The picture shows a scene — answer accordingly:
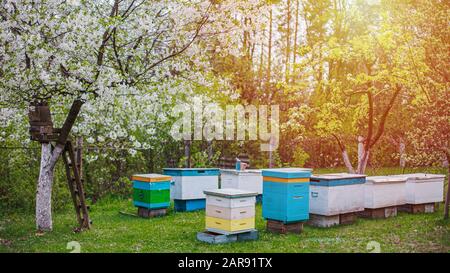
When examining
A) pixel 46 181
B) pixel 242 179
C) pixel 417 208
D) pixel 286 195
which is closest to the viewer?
pixel 286 195

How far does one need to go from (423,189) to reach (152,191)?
5.80m

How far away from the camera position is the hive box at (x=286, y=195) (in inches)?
325

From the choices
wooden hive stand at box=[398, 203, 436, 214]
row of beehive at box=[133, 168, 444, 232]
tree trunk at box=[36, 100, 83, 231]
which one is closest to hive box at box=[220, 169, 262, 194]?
row of beehive at box=[133, 168, 444, 232]

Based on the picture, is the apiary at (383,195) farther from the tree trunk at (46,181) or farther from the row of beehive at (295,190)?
the tree trunk at (46,181)

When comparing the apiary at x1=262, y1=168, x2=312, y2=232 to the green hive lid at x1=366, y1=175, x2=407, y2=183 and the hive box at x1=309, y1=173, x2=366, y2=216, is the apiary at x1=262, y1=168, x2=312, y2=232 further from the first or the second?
the green hive lid at x1=366, y1=175, x2=407, y2=183

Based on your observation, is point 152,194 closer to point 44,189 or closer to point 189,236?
point 189,236

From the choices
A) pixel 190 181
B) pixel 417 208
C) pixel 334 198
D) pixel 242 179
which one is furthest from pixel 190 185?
pixel 417 208

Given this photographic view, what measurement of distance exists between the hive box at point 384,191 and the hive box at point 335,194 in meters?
0.37

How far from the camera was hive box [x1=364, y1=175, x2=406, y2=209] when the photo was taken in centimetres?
980

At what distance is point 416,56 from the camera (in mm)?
10297

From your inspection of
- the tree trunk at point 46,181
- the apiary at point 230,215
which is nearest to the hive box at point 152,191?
the tree trunk at point 46,181

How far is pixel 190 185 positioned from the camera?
10969 millimetres

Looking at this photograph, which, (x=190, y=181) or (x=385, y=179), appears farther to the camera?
(x=190, y=181)

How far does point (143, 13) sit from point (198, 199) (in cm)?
470
